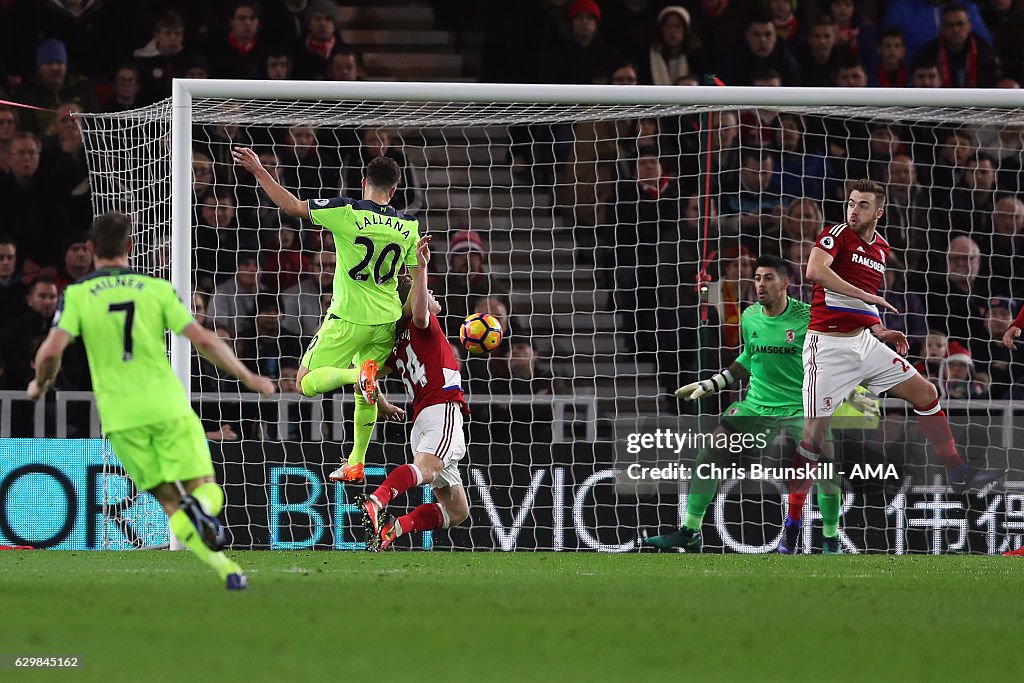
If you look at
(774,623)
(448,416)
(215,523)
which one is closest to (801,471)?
(448,416)

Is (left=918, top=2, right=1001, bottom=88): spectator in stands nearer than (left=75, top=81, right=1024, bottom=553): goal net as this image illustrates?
No

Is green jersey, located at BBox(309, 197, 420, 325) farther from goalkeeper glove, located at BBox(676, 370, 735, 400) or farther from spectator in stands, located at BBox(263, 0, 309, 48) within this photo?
spectator in stands, located at BBox(263, 0, 309, 48)

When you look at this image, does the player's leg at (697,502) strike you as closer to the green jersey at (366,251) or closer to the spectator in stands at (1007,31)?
the green jersey at (366,251)

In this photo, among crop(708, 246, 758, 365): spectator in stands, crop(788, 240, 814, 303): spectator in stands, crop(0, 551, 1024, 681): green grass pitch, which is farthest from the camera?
crop(788, 240, 814, 303): spectator in stands

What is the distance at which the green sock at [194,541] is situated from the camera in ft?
22.4

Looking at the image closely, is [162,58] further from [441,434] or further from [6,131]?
[441,434]

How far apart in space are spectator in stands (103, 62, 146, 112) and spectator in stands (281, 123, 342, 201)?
1.40 m

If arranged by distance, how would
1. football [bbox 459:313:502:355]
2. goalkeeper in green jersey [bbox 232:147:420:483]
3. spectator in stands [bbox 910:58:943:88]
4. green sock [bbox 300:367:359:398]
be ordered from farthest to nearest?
spectator in stands [bbox 910:58:943:88]
football [bbox 459:313:502:355]
goalkeeper in green jersey [bbox 232:147:420:483]
green sock [bbox 300:367:359:398]

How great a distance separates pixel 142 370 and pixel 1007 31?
1181 cm

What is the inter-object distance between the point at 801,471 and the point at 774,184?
157 inches

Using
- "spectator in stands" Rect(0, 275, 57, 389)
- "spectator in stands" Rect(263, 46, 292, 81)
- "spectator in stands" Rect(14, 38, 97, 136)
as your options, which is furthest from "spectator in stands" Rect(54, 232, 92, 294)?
"spectator in stands" Rect(263, 46, 292, 81)

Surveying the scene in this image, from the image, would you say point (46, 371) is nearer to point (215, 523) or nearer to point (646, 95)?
point (215, 523)

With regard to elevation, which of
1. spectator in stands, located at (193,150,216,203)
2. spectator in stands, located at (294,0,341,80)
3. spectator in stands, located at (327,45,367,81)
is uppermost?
spectator in stands, located at (294,0,341,80)

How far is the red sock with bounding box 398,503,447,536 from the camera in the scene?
9.74 meters
